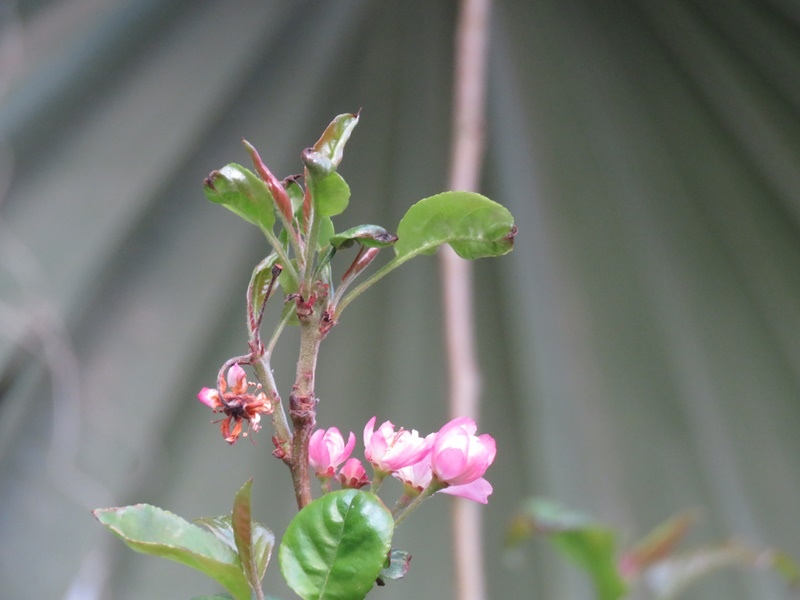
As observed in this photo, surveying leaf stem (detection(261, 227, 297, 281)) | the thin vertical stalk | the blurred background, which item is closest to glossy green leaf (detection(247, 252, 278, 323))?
leaf stem (detection(261, 227, 297, 281))

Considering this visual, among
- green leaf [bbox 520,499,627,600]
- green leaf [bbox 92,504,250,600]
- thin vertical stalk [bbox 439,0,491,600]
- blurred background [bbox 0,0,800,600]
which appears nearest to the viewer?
green leaf [bbox 92,504,250,600]

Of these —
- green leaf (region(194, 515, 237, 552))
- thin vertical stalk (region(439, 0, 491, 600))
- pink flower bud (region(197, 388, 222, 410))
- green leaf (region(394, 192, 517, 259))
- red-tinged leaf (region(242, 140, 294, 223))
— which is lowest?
green leaf (region(194, 515, 237, 552))

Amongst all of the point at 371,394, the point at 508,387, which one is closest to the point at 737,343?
the point at 508,387

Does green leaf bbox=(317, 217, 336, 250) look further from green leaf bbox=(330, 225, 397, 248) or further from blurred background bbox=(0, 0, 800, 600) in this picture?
blurred background bbox=(0, 0, 800, 600)

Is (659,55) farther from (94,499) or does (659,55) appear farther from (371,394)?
(94,499)

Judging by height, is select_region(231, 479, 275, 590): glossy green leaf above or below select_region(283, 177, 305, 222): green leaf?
below

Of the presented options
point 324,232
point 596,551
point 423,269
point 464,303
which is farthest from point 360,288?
point 423,269
